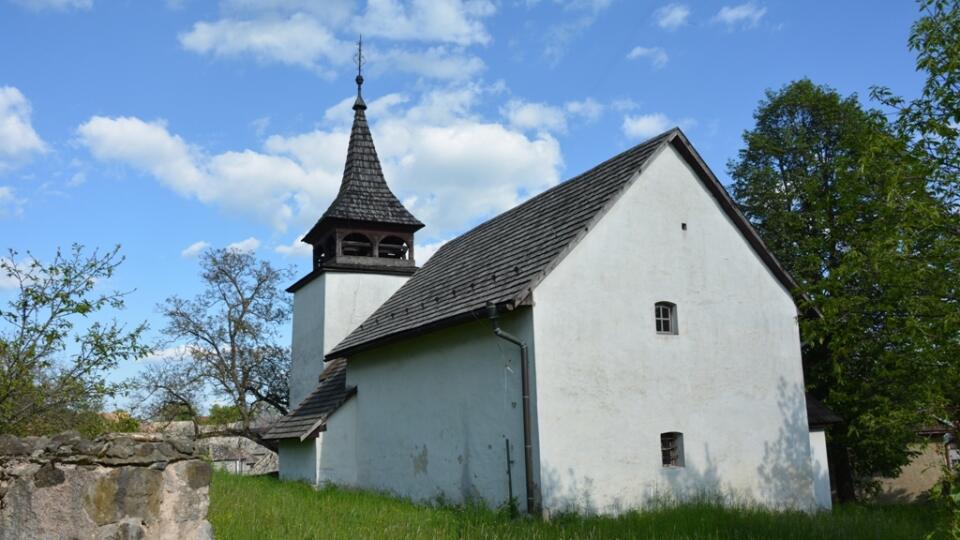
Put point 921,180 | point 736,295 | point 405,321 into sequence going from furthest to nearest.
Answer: point 405,321, point 736,295, point 921,180

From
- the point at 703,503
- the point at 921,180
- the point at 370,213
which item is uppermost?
the point at 370,213

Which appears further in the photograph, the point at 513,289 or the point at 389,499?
the point at 389,499

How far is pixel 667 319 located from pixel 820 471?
4.84m

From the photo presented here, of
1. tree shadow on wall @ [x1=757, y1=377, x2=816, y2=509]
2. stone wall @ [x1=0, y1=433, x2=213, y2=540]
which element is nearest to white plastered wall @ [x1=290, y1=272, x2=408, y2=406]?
tree shadow on wall @ [x1=757, y1=377, x2=816, y2=509]

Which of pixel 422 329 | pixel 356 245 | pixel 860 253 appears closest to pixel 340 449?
pixel 422 329

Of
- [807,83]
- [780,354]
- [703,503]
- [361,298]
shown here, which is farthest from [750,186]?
[703,503]

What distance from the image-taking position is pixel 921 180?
11359 millimetres

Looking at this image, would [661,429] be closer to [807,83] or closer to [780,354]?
[780,354]

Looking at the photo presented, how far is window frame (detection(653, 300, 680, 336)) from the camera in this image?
553 inches

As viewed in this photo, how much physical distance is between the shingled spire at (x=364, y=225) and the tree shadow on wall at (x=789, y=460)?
1343 cm

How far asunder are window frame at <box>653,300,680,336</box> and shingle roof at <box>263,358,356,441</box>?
28.5 ft

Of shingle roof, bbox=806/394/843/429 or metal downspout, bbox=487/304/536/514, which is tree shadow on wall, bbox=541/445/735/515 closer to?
metal downspout, bbox=487/304/536/514

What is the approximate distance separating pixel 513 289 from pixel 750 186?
47.2 feet

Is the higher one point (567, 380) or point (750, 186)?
point (750, 186)
